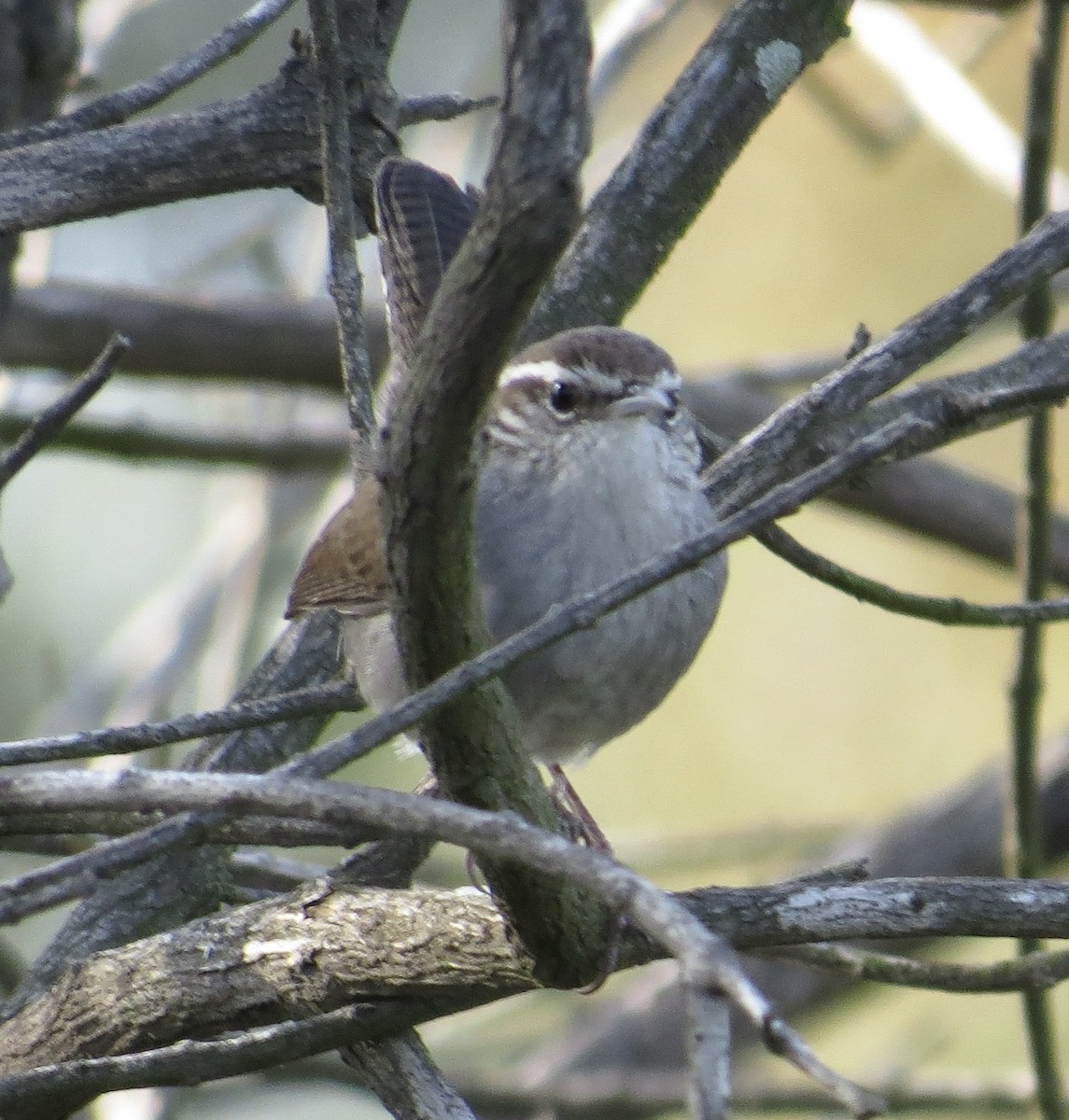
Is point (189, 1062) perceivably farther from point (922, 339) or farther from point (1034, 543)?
point (1034, 543)

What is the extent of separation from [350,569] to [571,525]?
0.58 meters

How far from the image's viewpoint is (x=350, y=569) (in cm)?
369

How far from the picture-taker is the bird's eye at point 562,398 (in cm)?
352

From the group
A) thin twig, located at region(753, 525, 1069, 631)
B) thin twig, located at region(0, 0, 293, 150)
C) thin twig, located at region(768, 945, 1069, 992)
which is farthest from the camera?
thin twig, located at region(768, 945, 1069, 992)

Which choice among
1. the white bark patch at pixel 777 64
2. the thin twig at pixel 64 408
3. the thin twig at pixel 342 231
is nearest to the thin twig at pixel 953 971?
the thin twig at pixel 342 231

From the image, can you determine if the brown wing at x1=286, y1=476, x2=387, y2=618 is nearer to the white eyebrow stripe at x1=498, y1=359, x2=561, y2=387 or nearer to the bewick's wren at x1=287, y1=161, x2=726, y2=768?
the bewick's wren at x1=287, y1=161, x2=726, y2=768

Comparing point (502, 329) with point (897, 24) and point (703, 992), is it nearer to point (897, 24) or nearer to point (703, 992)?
point (703, 992)

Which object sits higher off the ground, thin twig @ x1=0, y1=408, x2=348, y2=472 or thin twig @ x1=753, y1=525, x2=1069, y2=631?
thin twig @ x1=0, y1=408, x2=348, y2=472

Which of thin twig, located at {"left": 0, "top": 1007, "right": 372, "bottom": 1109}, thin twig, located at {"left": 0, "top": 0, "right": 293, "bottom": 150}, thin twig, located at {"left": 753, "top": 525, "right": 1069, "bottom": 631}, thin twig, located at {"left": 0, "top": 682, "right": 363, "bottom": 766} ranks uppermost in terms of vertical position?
thin twig, located at {"left": 0, "top": 0, "right": 293, "bottom": 150}

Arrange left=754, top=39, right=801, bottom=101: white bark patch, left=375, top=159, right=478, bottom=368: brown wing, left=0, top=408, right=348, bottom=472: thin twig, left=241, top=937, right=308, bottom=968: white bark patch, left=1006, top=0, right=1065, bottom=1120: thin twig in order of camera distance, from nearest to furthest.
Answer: left=241, top=937, right=308, bottom=968: white bark patch < left=375, top=159, right=478, bottom=368: brown wing < left=754, top=39, right=801, bottom=101: white bark patch < left=1006, top=0, right=1065, bottom=1120: thin twig < left=0, top=408, right=348, bottom=472: thin twig

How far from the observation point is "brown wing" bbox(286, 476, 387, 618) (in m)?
3.59

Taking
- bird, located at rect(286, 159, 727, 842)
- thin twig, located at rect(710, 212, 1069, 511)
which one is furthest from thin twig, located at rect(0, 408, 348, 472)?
thin twig, located at rect(710, 212, 1069, 511)

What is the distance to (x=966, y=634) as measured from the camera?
10.1 metres

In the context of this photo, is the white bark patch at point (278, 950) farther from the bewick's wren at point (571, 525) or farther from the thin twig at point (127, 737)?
the bewick's wren at point (571, 525)
